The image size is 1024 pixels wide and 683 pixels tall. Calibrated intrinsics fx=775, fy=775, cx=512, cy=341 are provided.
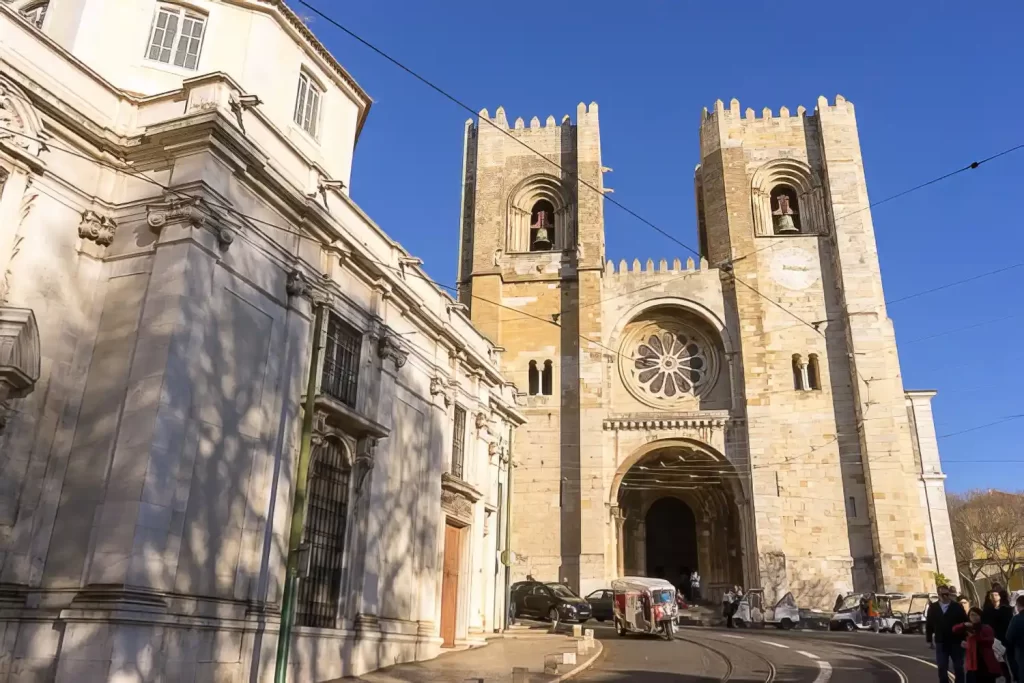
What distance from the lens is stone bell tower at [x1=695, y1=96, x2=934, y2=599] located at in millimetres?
29078

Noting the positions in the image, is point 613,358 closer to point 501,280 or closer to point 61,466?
point 501,280

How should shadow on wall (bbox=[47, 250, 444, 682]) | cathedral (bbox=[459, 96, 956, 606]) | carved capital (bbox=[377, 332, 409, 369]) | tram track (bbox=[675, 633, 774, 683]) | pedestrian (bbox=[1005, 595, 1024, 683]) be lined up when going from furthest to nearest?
cathedral (bbox=[459, 96, 956, 606]), carved capital (bbox=[377, 332, 409, 369]), tram track (bbox=[675, 633, 774, 683]), shadow on wall (bbox=[47, 250, 444, 682]), pedestrian (bbox=[1005, 595, 1024, 683])

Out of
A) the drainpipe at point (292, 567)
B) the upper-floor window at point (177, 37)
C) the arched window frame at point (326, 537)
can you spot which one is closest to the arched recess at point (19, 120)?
the upper-floor window at point (177, 37)

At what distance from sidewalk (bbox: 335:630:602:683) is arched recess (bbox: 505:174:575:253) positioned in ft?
72.7

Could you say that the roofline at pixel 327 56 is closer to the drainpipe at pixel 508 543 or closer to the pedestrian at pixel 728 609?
the drainpipe at pixel 508 543

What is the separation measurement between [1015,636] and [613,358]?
85.8 ft

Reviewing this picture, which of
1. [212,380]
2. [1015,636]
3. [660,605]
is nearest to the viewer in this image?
[1015,636]

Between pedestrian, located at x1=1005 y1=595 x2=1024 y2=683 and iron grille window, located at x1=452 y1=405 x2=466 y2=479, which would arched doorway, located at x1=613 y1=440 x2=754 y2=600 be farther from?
pedestrian, located at x1=1005 y1=595 x2=1024 y2=683

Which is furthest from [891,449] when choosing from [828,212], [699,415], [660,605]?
[660,605]

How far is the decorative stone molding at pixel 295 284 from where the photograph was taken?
12.4 m

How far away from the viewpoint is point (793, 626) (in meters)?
26.8

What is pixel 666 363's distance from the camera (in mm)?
34781

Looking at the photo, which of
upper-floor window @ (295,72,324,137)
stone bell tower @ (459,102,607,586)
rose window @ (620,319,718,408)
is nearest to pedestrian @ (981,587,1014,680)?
upper-floor window @ (295,72,324,137)

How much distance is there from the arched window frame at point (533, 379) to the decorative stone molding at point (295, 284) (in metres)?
21.3
